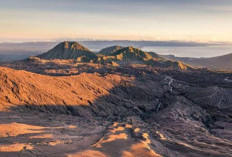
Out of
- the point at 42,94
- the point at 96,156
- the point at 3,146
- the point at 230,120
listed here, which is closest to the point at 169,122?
the point at 230,120

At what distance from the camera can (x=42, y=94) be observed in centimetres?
5072

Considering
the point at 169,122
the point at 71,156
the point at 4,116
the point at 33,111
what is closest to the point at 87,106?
the point at 33,111

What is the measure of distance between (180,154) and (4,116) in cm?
2413

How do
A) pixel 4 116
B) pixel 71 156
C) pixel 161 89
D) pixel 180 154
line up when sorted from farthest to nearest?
pixel 161 89 < pixel 4 116 < pixel 180 154 < pixel 71 156

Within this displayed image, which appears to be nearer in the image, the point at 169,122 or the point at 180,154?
the point at 180,154

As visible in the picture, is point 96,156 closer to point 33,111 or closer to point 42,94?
point 33,111

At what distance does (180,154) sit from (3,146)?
62.6 ft

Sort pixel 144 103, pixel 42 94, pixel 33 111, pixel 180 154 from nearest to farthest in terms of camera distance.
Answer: pixel 180 154 < pixel 33 111 < pixel 42 94 < pixel 144 103

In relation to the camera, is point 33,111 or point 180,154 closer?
point 180,154

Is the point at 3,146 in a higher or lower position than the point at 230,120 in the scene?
higher

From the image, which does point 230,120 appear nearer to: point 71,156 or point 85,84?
point 85,84

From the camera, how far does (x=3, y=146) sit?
24234 mm

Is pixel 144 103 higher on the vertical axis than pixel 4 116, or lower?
lower

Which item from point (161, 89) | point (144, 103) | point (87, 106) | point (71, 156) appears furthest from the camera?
point (161, 89)
